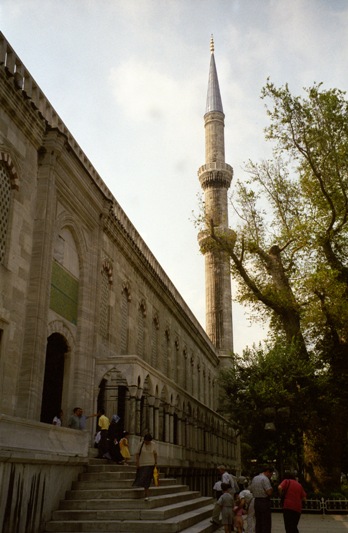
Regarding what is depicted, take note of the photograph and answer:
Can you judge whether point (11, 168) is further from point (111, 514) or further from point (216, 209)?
point (216, 209)

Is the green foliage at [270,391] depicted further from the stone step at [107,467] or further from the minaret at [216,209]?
the minaret at [216,209]

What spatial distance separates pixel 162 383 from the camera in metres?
18.4

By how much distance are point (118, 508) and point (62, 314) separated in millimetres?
5365

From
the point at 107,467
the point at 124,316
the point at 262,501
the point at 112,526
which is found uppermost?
the point at 124,316

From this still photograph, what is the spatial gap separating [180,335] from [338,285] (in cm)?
1052

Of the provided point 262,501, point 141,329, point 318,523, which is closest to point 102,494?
point 262,501

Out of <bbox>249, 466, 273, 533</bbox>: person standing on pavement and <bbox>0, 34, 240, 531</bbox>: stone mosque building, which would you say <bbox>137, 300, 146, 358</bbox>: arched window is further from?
<bbox>249, 466, 273, 533</bbox>: person standing on pavement

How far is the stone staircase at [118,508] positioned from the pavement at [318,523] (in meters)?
2.01

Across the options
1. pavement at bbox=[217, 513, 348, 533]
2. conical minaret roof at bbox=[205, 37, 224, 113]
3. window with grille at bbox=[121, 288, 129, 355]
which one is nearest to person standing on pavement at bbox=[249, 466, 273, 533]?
pavement at bbox=[217, 513, 348, 533]

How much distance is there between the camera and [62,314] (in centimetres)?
1387

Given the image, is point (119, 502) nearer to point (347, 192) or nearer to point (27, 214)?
point (27, 214)

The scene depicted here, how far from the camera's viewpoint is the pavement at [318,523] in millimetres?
13000

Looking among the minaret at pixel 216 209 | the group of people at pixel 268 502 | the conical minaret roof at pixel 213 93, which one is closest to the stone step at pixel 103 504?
the group of people at pixel 268 502

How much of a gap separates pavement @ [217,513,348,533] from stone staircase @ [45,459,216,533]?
201 centimetres
